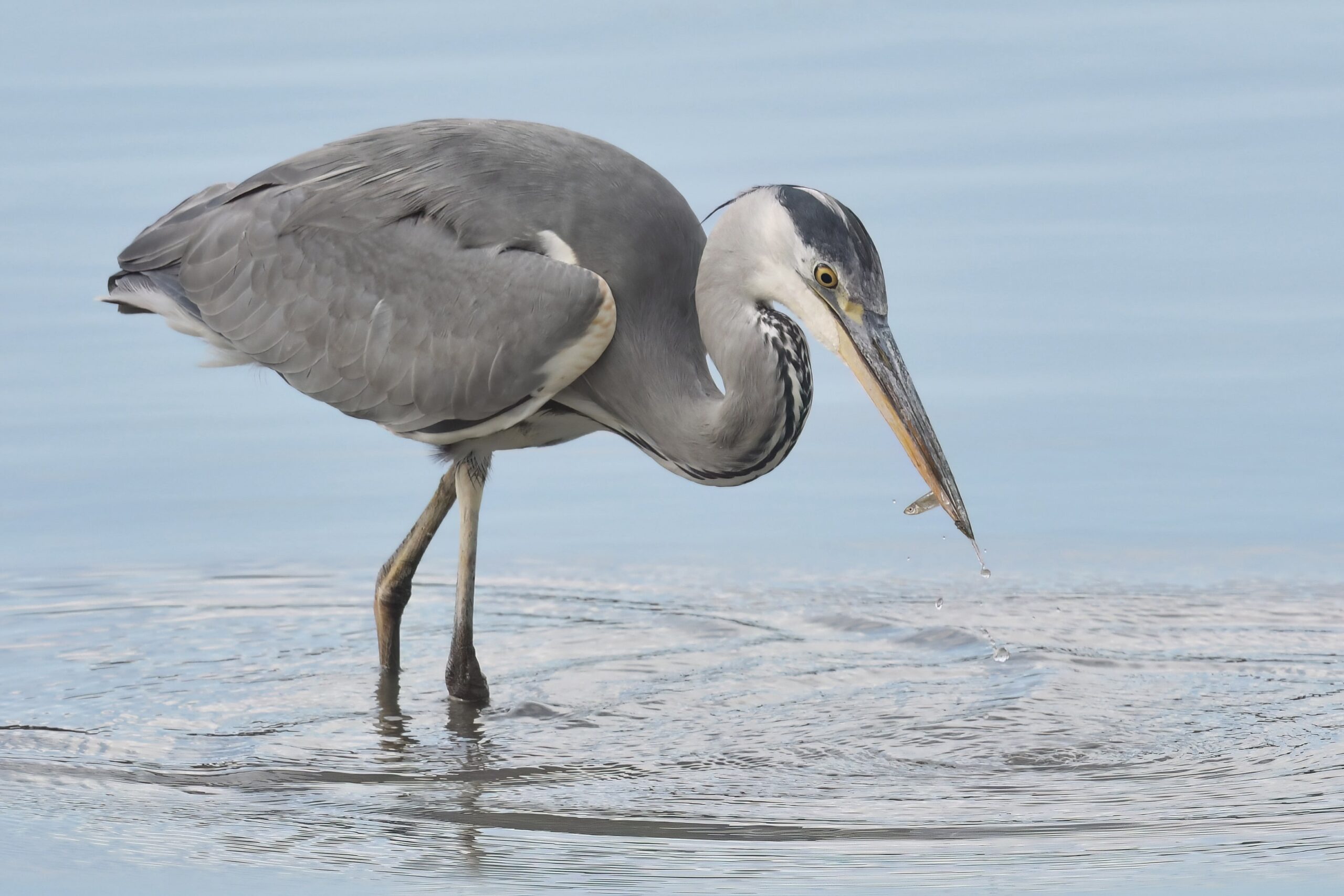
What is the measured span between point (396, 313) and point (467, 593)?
97cm

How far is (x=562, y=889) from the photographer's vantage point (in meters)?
5.22

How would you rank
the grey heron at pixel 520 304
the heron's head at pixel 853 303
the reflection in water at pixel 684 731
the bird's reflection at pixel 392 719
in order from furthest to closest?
the bird's reflection at pixel 392 719
the grey heron at pixel 520 304
the heron's head at pixel 853 303
the reflection in water at pixel 684 731

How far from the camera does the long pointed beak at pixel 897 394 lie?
6.31 m

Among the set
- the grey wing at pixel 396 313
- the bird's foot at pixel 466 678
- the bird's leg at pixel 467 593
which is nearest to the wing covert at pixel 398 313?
the grey wing at pixel 396 313

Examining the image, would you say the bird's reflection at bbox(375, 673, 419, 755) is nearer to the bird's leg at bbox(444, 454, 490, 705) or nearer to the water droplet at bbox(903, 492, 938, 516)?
the bird's leg at bbox(444, 454, 490, 705)

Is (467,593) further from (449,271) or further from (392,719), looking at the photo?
(449,271)

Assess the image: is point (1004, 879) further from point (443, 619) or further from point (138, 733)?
point (443, 619)

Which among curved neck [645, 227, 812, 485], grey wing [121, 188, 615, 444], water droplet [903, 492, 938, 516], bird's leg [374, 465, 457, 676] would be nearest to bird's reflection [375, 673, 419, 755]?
bird's leg [374, 465, 457, 676]

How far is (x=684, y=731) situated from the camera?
22.1 feet

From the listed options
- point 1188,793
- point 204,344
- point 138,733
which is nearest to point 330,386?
point 204,344

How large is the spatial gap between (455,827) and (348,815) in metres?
0.32

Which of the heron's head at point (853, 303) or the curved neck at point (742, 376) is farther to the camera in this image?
the curved neck at point (742, 376)

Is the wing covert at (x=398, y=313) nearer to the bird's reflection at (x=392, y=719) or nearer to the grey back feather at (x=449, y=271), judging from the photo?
the grey back feather at (x=449, y=271)

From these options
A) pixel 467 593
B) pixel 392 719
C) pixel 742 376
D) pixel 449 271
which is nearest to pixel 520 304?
pixel 449 271
